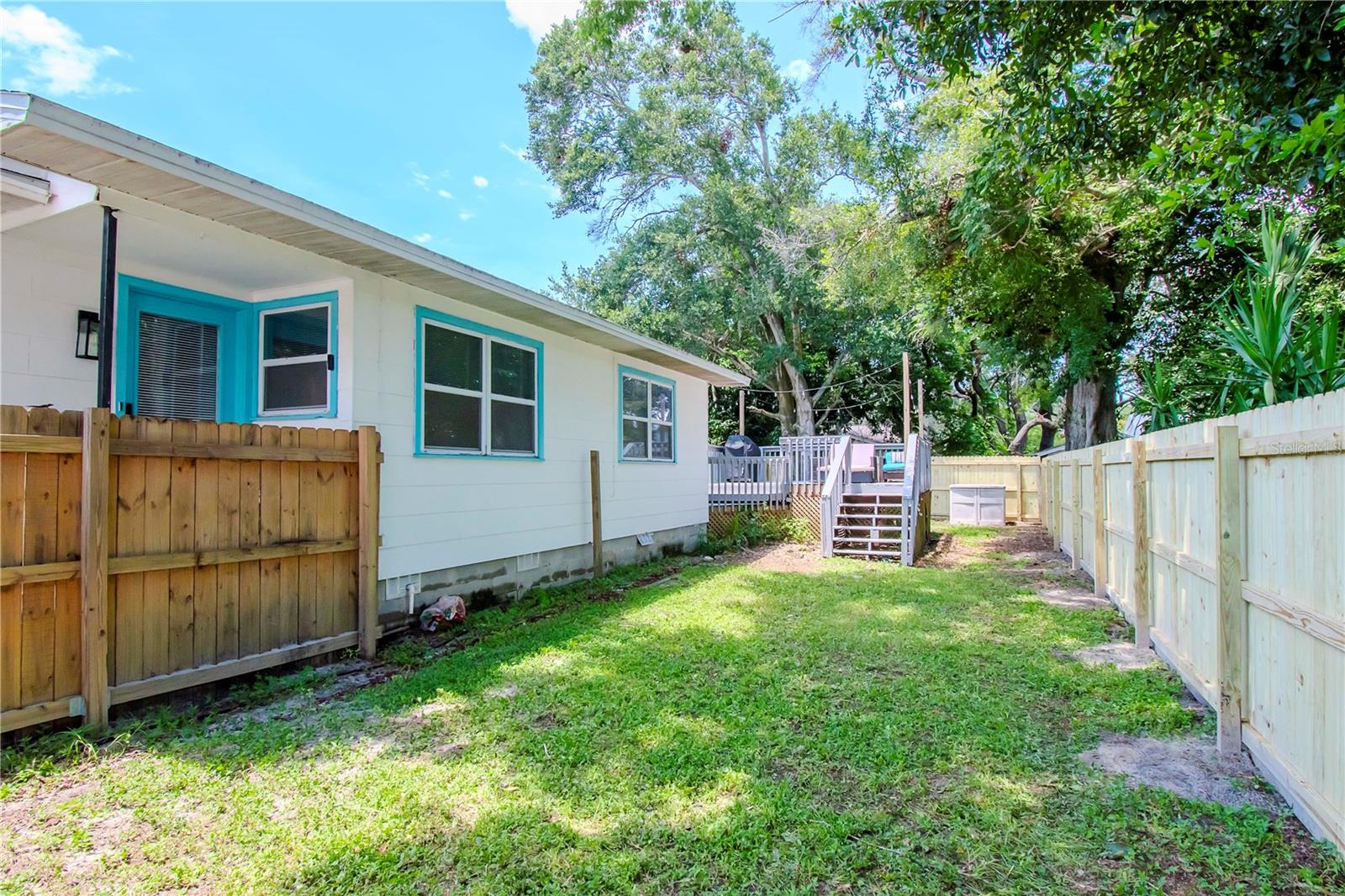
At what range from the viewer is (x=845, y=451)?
1059 centimetres

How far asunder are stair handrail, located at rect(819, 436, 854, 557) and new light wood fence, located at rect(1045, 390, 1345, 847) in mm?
4996

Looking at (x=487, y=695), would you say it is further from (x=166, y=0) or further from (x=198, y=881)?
(x=166, y=0)

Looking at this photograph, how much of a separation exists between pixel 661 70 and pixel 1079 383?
1706 centimetres

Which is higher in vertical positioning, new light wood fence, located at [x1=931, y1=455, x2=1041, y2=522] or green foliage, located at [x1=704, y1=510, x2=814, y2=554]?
new light wood fence, located at [x1=931, y1=455, x2=1041, y2=522]

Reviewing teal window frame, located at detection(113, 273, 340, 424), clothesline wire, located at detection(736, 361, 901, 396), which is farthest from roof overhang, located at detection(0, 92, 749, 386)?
clothesline wire, located at detection(736, 361, 901, 396)

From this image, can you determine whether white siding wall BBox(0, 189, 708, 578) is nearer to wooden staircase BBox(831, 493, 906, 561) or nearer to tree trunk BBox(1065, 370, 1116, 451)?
wooden staircase BBox(831, 493, 906, 561)

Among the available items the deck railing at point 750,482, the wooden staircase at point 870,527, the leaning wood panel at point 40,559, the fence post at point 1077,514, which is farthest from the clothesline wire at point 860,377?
the leaning wood panel at point 40,559

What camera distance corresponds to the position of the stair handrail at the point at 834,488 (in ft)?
30.9

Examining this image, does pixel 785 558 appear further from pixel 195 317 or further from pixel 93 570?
pixel 93 570

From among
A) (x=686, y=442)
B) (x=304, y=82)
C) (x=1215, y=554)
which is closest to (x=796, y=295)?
(x=686, y=442)

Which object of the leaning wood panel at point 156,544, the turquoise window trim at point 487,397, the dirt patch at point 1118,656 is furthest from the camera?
the turquoise window trim at point 487,397

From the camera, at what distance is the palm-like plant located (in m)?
3.85

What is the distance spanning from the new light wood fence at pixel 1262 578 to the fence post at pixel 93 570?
4.80m

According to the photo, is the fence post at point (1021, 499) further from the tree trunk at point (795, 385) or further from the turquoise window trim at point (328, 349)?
the turquoise window trim at point (328, 349)
